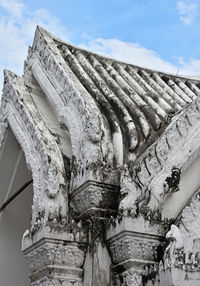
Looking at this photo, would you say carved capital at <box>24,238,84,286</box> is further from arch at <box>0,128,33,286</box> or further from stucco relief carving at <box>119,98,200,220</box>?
arch at <box>0,128,33,286</box>

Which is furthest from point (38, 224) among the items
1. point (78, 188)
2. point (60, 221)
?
point (78, 188)

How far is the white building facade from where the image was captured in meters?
5.06

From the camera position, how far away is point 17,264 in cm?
875

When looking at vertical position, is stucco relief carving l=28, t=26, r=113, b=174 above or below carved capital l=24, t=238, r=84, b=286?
above

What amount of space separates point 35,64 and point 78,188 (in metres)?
3.19

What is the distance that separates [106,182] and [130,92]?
247cm

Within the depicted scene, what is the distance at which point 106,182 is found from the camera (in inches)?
220

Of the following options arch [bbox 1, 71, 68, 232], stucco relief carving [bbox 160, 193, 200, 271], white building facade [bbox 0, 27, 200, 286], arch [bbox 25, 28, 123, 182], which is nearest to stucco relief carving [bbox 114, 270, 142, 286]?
white building facade [bbox 0, 27, 200, 286]

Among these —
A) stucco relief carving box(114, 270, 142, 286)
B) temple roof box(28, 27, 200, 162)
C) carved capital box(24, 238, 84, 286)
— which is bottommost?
stucco relief carving box(114, 270, 142, 286)

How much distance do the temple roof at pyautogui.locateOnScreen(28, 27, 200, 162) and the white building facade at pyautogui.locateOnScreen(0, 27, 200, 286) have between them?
0.02 metres

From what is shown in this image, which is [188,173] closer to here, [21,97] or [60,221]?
[60,221]

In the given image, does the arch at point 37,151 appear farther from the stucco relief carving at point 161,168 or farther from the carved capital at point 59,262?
the stucco relief carving at point 161,168

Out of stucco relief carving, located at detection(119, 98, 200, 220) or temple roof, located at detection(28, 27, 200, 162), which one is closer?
stucco relief carving, located at detection(119, 98, 200, 220)

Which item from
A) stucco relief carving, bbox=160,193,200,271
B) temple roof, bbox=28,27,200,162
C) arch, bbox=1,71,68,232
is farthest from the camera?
temple roof, bbox=28,27,200,162
